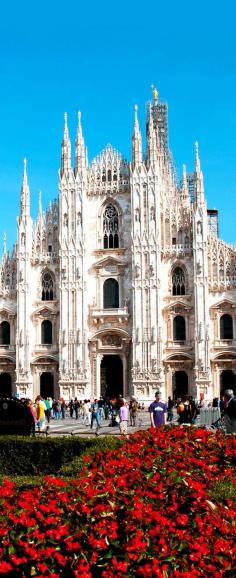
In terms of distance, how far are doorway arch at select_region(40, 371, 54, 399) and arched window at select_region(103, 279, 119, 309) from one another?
645cm

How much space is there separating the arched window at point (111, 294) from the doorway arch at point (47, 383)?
254 inches

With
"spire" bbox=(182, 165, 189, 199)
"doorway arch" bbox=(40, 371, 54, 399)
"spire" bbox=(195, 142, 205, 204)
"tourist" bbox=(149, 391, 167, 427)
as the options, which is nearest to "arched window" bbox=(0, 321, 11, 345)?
"doorway arch" bbox=(40, 371, 54, 399)

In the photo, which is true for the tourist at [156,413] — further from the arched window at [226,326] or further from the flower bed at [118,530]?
the arched window at [226,326]

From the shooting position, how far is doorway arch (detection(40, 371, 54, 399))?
48688mm

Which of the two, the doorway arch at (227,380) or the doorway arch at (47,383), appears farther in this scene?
the doorway arch at (47,383)

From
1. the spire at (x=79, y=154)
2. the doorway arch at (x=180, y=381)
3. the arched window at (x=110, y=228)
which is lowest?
the doorway arch at (x=180, y=381)

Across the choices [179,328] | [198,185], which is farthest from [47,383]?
[198,185]

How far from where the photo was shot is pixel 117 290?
158ft

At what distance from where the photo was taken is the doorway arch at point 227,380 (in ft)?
150

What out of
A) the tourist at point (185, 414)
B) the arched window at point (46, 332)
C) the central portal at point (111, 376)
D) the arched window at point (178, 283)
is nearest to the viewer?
the tourist at point (185, 414)

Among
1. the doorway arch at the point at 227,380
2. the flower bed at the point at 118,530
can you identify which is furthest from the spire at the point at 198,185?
the flower bed at the point at 118,530

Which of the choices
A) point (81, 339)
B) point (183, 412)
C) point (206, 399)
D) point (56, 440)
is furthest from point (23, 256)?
point (56, 440)

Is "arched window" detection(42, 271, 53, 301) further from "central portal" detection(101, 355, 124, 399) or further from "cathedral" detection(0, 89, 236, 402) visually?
"central portal" detection(101, 355, 124, 399)

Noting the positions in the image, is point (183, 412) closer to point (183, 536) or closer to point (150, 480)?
point (150, 480)
